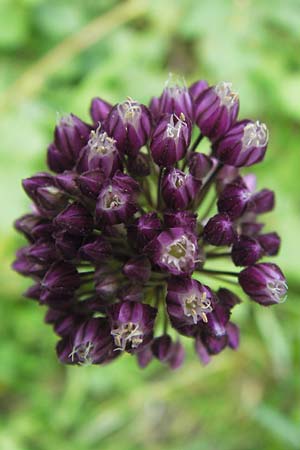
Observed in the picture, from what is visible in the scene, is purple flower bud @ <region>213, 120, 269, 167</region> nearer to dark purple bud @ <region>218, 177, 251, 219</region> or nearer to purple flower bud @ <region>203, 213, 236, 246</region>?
dark purple bud @ <region>218, 177, 251, 219</region>

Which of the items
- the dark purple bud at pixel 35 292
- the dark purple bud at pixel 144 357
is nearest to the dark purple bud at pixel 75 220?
the dark purple bud at pixel 35 292

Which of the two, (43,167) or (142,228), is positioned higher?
(142,228)


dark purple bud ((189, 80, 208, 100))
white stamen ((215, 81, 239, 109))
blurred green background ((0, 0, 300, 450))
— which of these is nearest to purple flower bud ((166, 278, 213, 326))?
white stamen ((215, 81, 239, 109))

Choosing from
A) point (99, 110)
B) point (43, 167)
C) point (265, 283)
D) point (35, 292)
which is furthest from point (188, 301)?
point (43, 167)

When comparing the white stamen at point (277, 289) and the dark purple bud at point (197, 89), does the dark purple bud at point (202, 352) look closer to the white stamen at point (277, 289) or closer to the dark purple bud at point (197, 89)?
the white stamen at point (277, 289)

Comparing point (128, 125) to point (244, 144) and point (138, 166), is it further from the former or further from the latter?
point (244, 144)

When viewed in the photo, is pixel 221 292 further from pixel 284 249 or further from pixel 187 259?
pixel 284 249
